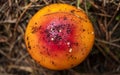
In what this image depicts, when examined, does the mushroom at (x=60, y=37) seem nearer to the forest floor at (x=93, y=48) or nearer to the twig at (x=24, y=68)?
the forest floor at (x=93, y=48)

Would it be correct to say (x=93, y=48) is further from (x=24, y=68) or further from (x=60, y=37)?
(x=24, y=68)

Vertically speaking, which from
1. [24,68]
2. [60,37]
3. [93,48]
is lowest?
[24,68]

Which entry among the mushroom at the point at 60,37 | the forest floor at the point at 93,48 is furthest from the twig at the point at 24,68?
the mushroom at the point at 60,37

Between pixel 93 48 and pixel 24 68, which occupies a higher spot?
pixel 93 48

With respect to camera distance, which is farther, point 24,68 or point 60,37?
point 24,68

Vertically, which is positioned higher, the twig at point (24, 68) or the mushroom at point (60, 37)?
the mushroom at point (60, 37)

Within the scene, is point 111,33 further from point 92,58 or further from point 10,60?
point 10,60

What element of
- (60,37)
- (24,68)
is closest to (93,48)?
(60,37)
